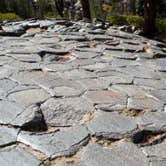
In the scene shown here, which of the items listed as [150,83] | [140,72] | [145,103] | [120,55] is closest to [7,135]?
[145,103]

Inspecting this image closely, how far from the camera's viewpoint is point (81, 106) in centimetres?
405

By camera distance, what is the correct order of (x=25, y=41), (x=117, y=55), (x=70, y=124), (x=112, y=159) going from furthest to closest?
1. (x=25, y=41)
2. (x=117, y=55)
3. (x=70, y=124)
4. (x=112, y=159)

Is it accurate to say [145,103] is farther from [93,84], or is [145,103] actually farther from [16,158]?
[16,158]

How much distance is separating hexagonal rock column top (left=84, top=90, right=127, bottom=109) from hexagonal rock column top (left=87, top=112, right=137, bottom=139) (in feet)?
1.11

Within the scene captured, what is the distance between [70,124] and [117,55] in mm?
3377

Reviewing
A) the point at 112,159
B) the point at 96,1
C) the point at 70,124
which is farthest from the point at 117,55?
the point at 96,1

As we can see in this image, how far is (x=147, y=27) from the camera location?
41.7ft

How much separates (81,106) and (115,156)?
104 cm

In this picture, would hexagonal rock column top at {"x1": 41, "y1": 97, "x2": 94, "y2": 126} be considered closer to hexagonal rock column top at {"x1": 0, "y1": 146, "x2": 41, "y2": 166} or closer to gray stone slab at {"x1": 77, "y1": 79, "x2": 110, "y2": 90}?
gray stone slab at {"x1": 77, "y1": 79, "x2": 110, "y2": 90}

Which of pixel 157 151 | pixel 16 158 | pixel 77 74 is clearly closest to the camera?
pixel 16 158

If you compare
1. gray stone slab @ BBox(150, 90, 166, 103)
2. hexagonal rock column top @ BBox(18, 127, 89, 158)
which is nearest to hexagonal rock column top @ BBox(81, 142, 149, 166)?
hexagonal rock column top @ BBox(18, 127, 89, 158)

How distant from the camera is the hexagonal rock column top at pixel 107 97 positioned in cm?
424

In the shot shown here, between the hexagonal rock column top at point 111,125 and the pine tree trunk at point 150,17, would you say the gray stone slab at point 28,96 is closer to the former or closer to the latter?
the hexagonal rock column top at point 111,125

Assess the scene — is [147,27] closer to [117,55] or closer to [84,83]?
[117,55]
